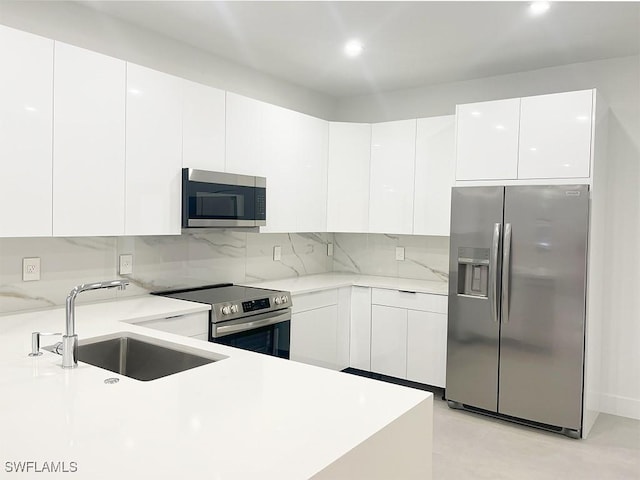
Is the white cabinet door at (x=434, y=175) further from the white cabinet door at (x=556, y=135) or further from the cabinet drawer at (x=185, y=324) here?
the cabinet drawer at (x=185, y=324)

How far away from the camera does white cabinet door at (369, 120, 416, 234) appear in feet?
13.7

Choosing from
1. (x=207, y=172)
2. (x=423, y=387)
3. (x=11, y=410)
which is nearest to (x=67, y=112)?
(x=207, y=172)

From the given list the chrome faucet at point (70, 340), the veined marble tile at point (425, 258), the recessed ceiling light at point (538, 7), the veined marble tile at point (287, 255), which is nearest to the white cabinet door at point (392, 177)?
Answer: the veined marble tile at point (425, 258)

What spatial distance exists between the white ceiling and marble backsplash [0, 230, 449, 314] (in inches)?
55.1

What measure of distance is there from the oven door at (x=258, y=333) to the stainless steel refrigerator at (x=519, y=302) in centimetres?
122

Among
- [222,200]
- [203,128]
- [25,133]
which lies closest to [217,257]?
[222,200]

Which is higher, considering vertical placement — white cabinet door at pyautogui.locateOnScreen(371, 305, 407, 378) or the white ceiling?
the white ceiling

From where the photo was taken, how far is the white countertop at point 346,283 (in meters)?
3.84

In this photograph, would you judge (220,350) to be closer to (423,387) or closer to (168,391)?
(168,391)

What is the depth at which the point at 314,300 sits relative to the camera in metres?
3.85

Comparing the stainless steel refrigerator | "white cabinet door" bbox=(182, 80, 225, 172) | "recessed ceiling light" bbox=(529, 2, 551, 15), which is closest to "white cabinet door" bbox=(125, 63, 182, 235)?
"white cabinet door" bbox=(182, 80, 225, 172)

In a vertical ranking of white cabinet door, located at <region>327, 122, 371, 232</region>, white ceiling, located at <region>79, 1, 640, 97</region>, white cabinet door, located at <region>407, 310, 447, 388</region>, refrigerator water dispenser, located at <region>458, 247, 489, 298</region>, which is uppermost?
white ceiling, located at <region>79, 1, 640, 97</region>

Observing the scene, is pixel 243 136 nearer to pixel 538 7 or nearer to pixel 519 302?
pixel 538 7

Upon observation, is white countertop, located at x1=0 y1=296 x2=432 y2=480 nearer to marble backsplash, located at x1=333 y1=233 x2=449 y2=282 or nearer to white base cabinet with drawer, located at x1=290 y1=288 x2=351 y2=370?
white base cabinet with drawer, located at x1=290 y1=288 x2=351 y2=370
